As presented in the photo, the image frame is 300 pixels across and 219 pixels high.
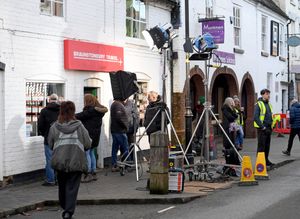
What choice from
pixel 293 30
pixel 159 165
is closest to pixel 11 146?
pixel 159 165

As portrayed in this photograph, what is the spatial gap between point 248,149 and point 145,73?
5722 mm

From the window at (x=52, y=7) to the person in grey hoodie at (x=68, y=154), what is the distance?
15.5 feet

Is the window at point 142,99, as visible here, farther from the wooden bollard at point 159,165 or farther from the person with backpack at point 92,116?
the wooden bollard at point 159,165

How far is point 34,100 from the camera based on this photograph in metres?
12.1

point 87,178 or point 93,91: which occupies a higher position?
point 93,91

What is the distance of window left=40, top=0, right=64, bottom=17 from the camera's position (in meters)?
12.4

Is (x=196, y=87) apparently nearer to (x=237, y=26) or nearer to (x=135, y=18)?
(x=237, y=26)

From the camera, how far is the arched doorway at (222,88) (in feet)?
76.0

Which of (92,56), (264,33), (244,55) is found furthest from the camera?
(264,33)

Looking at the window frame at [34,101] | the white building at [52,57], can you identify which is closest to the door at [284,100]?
the white building at [52,57]

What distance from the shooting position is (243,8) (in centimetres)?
2405

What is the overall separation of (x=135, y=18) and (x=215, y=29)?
125 inches

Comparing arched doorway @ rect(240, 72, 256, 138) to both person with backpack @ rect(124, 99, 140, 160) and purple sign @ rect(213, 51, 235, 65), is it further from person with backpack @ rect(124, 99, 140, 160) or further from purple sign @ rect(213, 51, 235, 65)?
person with backpack @ rect(124, 99, 140, 160)

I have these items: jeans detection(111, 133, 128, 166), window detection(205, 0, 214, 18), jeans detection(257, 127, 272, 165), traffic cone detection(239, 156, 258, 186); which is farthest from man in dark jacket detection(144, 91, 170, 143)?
window detection(205, 0, 214, 18)
